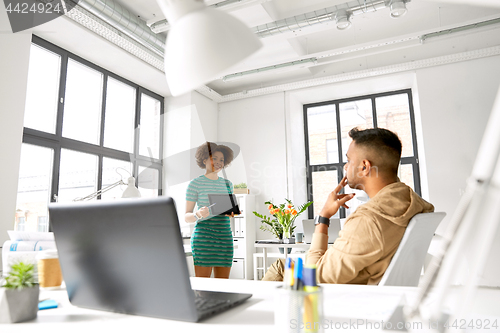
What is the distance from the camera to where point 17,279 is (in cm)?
67

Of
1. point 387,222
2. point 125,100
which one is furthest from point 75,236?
point 125,100

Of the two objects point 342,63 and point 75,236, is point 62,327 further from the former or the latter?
point 342,63

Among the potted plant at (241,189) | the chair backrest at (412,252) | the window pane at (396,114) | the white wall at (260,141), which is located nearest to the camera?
the chair backrest at (412,252)

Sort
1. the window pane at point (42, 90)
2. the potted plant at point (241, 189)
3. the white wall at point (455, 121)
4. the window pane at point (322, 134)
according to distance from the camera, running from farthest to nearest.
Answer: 1. the window pane at point (322, 134)
2. the potted plant at point (241, 189)
3. the white wall at point (455, 121)
4. the window pane at point (42, 90)

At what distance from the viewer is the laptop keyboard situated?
26.4 inches

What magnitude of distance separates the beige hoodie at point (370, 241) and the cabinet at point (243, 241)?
4.23m

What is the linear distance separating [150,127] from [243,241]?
7.78ft

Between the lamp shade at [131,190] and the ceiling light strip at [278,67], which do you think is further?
the ceiling light strip at [278,67]

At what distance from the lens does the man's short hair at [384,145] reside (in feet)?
4.64

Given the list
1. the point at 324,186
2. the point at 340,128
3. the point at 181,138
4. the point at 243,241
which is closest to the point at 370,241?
the point at 243,241

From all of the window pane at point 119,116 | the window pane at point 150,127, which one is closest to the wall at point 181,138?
the window pane at point 150,127

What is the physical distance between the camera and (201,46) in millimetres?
781

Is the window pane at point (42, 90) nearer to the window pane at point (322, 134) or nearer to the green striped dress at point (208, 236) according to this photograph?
the green striped dress at point (208, 236)

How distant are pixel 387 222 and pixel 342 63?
5127 mm
